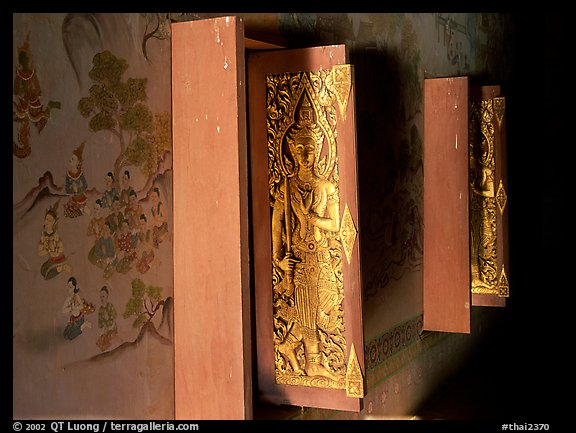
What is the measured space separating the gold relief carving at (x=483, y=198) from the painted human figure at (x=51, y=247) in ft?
12.5

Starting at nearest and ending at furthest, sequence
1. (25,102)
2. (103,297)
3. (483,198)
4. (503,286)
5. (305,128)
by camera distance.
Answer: (25,102) → (103,297) → (305,128) → (503,286) → (483,198)

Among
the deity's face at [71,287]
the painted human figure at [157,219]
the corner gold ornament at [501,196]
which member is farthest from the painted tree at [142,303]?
the corner gold ornament at [501,196]

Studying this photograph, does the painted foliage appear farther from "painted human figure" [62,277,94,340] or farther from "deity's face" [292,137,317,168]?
"deity's face" [292,137,317,168]

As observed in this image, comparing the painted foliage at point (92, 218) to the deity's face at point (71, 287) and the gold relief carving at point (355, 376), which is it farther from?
the gold relief carving at point (355, 376)

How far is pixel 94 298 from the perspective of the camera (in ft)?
7.85

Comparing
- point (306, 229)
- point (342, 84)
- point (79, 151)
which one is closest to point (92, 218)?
point (79, 151)

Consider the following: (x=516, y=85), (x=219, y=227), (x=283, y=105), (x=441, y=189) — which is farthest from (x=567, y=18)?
(x=219, y=227)

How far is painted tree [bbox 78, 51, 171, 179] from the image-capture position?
7.82ft

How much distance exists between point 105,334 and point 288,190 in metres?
1.02

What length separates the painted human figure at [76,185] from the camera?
7.50ft

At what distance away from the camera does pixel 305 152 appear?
307 centimetres

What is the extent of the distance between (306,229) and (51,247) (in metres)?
1.17

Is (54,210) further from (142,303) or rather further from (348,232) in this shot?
(348,232)

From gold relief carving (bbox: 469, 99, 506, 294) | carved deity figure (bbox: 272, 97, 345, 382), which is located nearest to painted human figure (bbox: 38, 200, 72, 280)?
carved deity figure (bbox: 272, 97, 345, 382)
